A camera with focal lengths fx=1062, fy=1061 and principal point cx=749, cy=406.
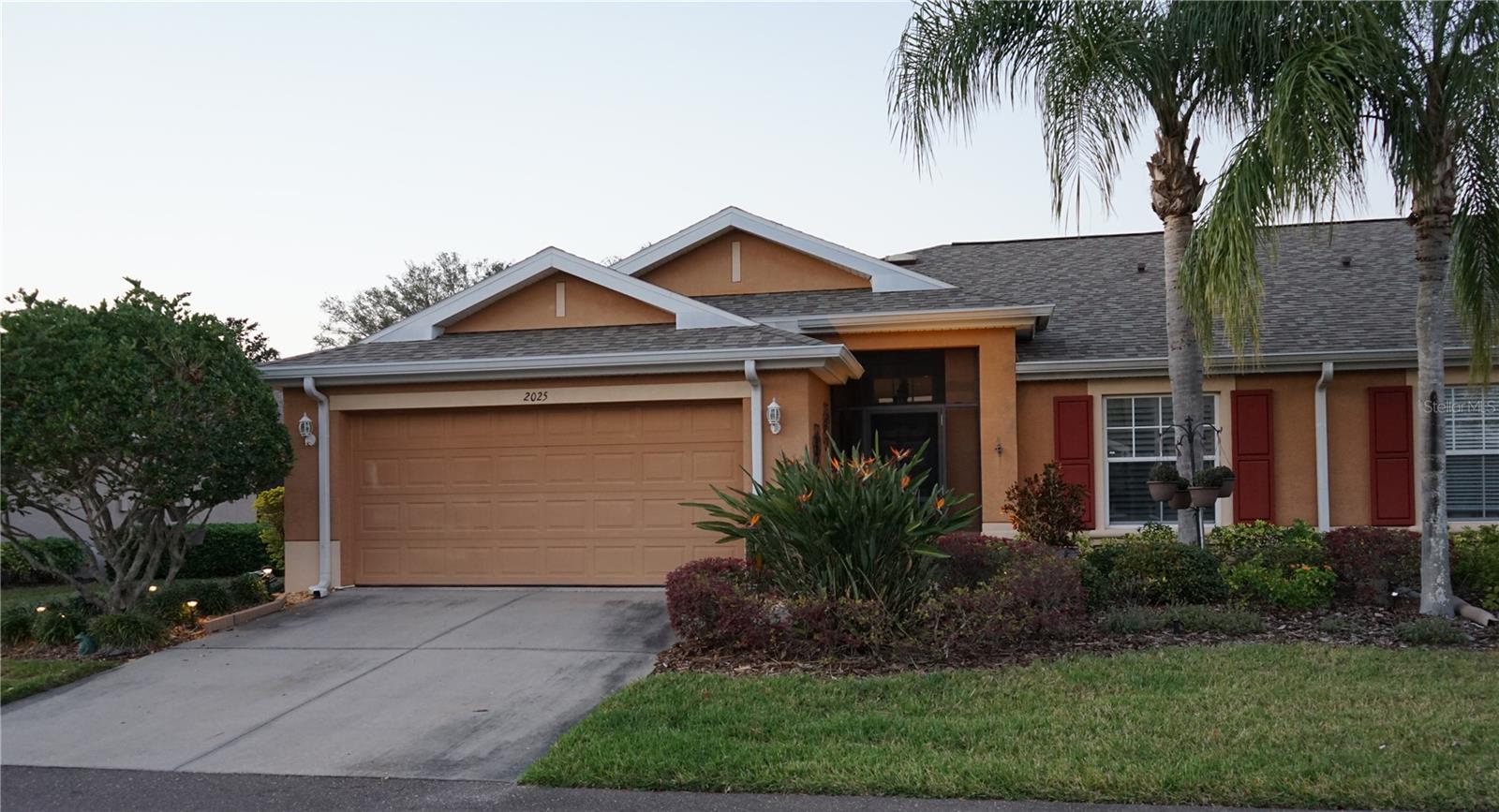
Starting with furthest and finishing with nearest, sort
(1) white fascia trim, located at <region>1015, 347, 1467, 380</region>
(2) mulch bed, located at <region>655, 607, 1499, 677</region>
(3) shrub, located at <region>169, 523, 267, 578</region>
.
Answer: (3) shrub, located at <region>169, 523, 267, 578</region> → (1) white fascia trim, located at <region>1015, 347, 1467, 380</region> → (2) mulch bed, located at <region>655, 607, 1499, 677</region>

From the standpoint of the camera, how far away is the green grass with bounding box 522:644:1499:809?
507 cm

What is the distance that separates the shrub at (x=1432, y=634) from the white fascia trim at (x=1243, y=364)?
172 inches

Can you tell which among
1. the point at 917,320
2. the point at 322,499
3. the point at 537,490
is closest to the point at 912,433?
the point at 917,320

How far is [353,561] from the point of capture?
11.9 m

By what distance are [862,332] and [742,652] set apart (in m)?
5.84

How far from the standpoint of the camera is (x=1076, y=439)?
42.4ft

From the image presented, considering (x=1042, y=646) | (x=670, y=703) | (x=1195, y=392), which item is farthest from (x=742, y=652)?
(x=1195, y=392)

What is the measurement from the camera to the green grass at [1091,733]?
16.6 ft

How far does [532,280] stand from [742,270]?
3.24 metres

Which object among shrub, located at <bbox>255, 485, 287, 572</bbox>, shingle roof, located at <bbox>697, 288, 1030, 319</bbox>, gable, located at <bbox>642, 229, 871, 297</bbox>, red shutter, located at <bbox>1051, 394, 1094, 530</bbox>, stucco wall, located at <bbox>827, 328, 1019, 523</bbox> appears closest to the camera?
stucco wall, located at <bbox>827, 328, 1019, 523</bbox>

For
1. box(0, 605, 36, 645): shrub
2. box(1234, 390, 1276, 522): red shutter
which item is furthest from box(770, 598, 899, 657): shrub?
box(1234, 390, 1276, 522): red shutter

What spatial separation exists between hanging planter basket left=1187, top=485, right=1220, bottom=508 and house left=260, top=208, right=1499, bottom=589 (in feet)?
7.12

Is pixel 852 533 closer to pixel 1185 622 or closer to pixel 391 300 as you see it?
pixel 1185 622

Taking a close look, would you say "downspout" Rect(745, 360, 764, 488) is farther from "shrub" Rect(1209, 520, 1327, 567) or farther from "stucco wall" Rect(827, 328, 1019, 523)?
"shrub" Rect(1209, 520, 1327, 567)
